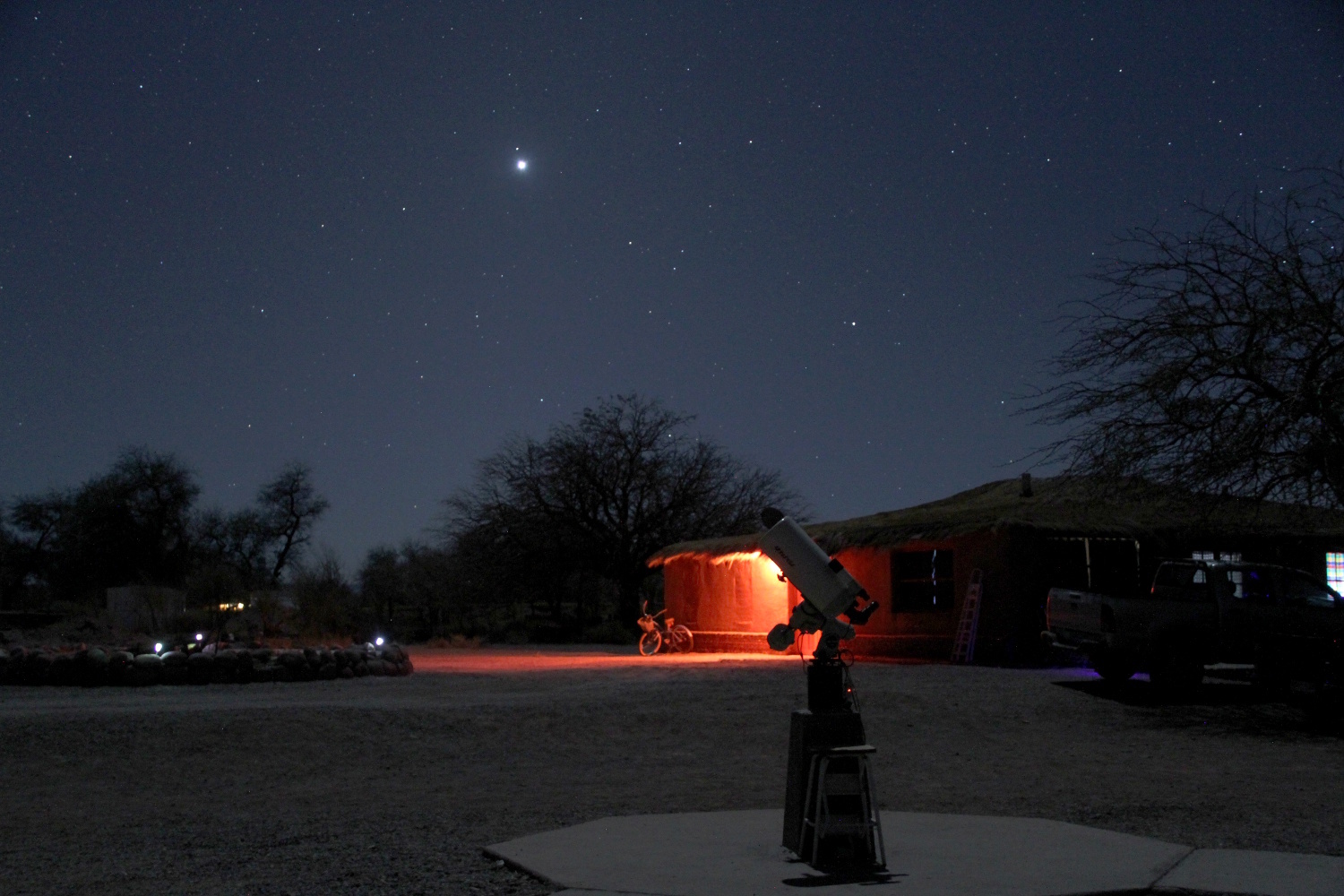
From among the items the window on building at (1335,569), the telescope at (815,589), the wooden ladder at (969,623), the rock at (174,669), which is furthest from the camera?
the window on building at (1335,569)

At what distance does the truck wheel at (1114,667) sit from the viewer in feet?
53.1

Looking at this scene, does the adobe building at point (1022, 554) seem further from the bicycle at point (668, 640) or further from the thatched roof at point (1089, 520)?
the bicycle at point (668, 640)

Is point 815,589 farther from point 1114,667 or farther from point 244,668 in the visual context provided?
point 244,668

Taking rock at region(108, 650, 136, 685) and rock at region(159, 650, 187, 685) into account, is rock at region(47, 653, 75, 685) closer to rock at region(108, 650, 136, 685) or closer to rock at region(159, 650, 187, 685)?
A: rock at region(108, 650, 136, 685)

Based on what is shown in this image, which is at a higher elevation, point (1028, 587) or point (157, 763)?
point (1028, 587)

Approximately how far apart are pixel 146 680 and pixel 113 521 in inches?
1325

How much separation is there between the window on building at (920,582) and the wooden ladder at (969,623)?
1.09 metres

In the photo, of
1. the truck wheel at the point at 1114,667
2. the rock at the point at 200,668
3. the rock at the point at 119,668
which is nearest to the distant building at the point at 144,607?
the rock at the point at 119,668

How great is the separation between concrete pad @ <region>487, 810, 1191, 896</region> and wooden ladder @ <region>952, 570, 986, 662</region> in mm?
12583

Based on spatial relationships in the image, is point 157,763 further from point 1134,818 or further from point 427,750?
point 1134,818

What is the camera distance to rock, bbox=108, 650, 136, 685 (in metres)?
17.5

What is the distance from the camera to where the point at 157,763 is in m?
10.6

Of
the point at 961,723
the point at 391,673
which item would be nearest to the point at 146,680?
the point at 391,673

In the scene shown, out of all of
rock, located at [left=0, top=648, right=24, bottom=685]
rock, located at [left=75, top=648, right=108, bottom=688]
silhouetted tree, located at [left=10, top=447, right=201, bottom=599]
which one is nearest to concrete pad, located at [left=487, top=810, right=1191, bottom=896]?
rock, located at [left=75, top=648, right=108, bottom=688]
